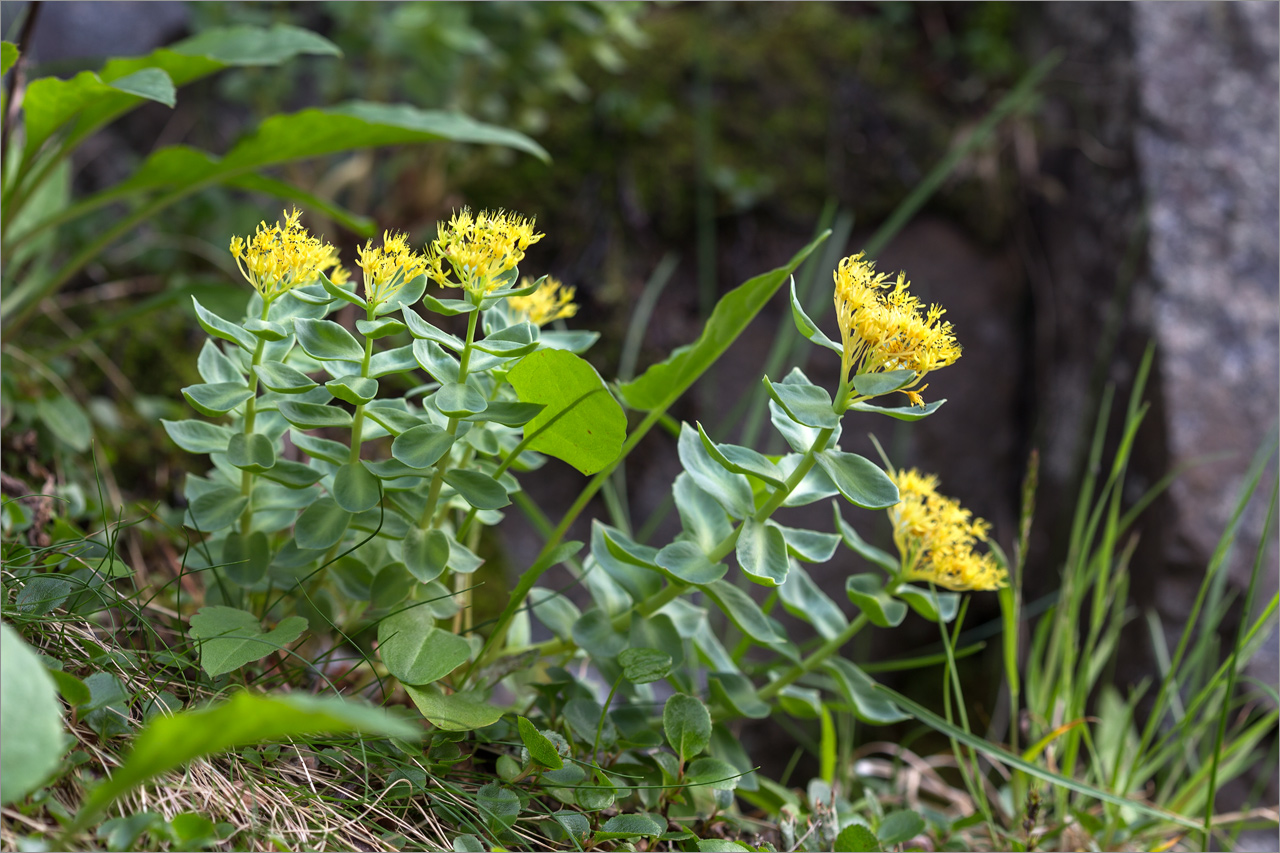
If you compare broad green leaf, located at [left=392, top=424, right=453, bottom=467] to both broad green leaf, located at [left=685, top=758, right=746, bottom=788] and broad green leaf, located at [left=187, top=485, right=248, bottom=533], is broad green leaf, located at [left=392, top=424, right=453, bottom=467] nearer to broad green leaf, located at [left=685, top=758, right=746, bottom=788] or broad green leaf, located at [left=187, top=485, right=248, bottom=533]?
broad green leaf, located at [left=187, top=485, right=248, bottom=533]

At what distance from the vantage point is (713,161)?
2033 mm

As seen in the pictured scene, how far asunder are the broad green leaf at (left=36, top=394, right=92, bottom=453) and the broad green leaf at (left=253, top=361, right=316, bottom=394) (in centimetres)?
58

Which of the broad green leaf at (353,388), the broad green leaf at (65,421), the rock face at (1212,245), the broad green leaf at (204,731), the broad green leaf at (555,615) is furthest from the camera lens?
the rock face at (1212,245)

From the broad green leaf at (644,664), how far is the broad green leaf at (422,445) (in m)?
0.24

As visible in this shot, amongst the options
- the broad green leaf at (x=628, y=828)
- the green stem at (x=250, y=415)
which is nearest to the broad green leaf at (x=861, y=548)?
the broad green leaf at (x=628, y=828)

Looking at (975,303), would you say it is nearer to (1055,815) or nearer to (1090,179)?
(1090,179)

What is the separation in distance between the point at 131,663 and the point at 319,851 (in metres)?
0.22

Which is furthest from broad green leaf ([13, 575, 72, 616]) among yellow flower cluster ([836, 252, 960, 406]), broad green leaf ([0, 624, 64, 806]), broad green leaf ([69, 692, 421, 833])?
yellow flower cluster ([836, 252, 960, 406])

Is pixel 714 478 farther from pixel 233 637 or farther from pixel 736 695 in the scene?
pixel 233 637

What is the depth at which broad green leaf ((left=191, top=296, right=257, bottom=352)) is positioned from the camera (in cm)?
65

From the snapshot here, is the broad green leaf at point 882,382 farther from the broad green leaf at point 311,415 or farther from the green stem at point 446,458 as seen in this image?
the broad green leaf at point 311,415

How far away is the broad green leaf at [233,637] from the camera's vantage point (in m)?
0.64

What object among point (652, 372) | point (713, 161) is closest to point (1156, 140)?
point (713, 161)

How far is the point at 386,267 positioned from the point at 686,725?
0.46m
